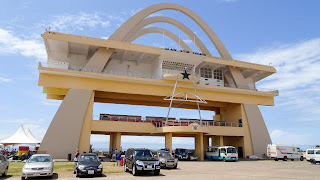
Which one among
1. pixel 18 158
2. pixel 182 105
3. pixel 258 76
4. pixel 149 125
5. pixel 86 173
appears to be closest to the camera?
pixel 86 173

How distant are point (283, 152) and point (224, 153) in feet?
31.7

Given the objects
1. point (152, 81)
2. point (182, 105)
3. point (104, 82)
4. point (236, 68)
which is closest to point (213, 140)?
point (182, 105)

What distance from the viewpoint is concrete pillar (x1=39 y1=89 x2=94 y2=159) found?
96.4 ft

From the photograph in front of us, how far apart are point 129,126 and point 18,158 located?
46.5 feet

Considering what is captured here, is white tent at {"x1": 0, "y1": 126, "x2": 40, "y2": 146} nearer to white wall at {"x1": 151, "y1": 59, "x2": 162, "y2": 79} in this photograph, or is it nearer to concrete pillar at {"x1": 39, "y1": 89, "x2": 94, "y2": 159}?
concrete pillar at {"x1": 39, "y1": 89, "x2": 94, "y2": 159}

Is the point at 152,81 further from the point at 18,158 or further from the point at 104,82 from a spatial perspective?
the point at 18,158

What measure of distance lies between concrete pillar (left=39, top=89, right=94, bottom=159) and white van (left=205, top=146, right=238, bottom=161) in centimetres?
1764

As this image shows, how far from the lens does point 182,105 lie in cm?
4447

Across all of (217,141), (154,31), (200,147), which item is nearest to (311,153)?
(200,147)

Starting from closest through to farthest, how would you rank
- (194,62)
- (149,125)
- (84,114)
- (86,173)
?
(86,173), (84,114), (149,125), (194,62)

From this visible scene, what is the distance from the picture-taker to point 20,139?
3109 cm

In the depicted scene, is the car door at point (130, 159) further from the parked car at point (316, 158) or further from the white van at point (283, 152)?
the white van at point (283, 152)

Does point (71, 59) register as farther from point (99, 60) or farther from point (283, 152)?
point (283, 152)

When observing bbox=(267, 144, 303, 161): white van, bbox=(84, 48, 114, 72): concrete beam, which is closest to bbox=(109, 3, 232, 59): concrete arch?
bbox=(84, 48, 114, 72): concrete beam
